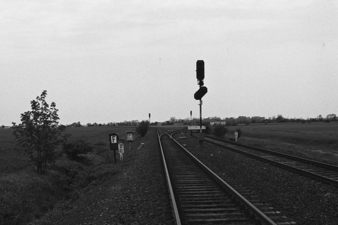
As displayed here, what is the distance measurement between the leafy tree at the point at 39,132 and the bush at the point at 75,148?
5.25m

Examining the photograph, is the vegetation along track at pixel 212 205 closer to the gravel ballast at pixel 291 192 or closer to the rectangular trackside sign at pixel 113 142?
the gravel ballast at pixel 291 192

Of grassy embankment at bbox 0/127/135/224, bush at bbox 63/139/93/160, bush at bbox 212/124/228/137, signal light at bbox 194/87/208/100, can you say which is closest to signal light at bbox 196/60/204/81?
signal light at bbox 194/87/208/100

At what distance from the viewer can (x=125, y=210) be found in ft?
26.7

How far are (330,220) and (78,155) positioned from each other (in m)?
19.6

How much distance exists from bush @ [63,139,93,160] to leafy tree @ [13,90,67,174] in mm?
5246

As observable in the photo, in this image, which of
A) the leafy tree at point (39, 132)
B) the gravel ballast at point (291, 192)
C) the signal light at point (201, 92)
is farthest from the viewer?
the signal light at point (201, 92)

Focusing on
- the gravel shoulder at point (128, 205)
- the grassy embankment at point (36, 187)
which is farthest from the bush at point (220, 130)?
the gravel shoulder at point (128, 205)

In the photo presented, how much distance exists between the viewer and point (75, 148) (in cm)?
2292

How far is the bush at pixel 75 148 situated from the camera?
22.8m

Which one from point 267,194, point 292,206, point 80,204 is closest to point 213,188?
point 267,194

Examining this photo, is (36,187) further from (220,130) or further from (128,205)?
(220,130)

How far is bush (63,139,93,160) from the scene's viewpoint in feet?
74.9

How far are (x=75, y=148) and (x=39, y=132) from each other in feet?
20.1

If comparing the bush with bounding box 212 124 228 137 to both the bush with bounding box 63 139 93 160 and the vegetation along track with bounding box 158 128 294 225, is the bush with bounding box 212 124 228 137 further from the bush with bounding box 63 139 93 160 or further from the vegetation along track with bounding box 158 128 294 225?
the vegetation along track with bounding box 158 128 294 225
